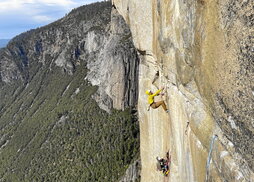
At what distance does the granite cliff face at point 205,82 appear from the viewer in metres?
5.50

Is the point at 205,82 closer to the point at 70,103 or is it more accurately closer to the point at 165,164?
the point at 165,164

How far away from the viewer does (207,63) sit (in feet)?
21.4

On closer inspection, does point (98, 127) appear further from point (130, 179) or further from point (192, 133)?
point (192, 133)

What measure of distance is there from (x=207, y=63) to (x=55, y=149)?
104 m

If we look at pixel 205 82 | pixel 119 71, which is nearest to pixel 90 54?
pixel 119 71

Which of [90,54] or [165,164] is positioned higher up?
Result: [90,54]

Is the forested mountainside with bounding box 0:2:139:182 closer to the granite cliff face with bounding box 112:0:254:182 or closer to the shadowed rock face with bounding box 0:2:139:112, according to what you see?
the shadowed rock face with bounding box 0:2:139:112

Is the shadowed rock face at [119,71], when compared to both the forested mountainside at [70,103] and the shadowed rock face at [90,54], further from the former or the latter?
the forested mountainside at [70,103]

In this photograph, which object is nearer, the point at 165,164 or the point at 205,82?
the point at 205,82

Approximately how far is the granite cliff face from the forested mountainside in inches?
2781

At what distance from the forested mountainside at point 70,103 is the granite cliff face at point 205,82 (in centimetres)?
7063

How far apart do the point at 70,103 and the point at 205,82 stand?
119675 mm

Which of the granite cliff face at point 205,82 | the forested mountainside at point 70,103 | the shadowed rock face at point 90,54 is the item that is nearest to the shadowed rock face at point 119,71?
the shadowed rock face at point 90,54

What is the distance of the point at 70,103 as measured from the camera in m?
124
